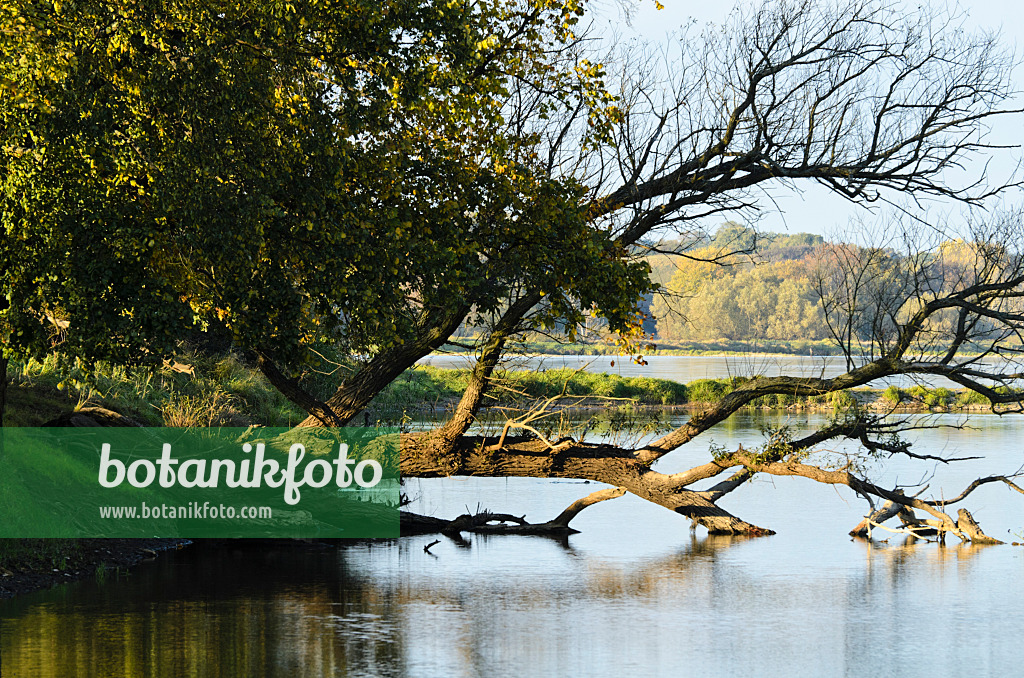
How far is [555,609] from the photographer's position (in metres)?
13.9

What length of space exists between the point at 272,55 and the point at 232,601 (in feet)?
22.6

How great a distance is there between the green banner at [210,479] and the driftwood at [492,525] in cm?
42

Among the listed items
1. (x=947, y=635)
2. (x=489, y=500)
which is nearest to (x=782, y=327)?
(x=489, y=500)

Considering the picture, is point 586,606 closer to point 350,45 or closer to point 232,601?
point 232,601

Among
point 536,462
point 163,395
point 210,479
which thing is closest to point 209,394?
point 163,395

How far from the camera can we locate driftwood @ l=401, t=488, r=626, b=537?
19469 millimetres

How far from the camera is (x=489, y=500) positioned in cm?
2436

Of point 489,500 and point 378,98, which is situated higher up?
point 378,98

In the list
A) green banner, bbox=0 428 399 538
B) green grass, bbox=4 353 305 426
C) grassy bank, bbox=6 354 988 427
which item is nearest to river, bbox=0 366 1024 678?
green banner, bbox=0 428 399 538

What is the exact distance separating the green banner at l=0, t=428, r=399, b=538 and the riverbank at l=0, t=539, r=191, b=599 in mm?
384

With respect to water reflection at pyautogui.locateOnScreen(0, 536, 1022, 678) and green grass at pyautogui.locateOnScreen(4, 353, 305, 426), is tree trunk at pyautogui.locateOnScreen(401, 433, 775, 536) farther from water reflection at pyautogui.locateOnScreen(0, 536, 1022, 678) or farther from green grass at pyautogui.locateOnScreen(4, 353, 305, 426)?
green grass at pyautogui.locateOnScreen(4, 353, 305, 426)

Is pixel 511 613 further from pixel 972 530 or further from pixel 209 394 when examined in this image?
pixel 209 394

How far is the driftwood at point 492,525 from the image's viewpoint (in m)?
19.5

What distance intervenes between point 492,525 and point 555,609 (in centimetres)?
592
